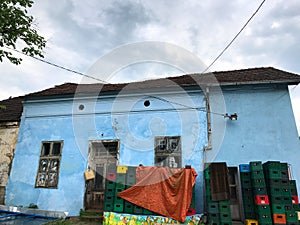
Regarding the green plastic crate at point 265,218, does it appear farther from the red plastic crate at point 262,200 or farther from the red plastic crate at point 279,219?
the red plastic crate at point 262,200

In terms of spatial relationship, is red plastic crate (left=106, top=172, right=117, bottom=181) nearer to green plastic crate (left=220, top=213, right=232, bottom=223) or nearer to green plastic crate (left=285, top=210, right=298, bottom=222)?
green plastic crate (left=220, top=213, right=232, bottom=223)

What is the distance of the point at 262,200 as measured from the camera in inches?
243

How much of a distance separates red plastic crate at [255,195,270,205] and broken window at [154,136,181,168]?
2.74m

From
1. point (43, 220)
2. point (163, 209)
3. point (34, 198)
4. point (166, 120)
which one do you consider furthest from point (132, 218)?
point (34, 198)

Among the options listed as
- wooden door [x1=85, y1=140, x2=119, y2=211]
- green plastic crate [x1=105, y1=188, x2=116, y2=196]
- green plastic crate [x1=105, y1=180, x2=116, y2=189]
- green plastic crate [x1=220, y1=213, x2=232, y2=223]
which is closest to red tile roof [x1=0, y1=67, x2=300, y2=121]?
wooden door [x1=85, y1=140, x2=119, y2=211]

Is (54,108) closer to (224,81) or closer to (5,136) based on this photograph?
(5,136)

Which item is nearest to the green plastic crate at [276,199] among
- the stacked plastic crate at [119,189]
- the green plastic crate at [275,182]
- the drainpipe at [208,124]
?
the green plastic crate at [275,182]

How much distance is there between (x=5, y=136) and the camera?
9805 millimetres

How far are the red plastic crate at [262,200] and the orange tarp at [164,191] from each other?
176 centimetres

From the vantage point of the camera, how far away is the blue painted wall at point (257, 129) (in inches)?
299

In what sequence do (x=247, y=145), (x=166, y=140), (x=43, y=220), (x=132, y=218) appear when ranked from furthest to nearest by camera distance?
(x=166, y=140) → (x=247, y=145) → (x=43, y=220) → (x=132, y=218)

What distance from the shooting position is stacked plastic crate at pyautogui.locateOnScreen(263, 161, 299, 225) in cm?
598

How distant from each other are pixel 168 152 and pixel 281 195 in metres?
3.71

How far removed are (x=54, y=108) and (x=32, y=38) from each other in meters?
3.32
